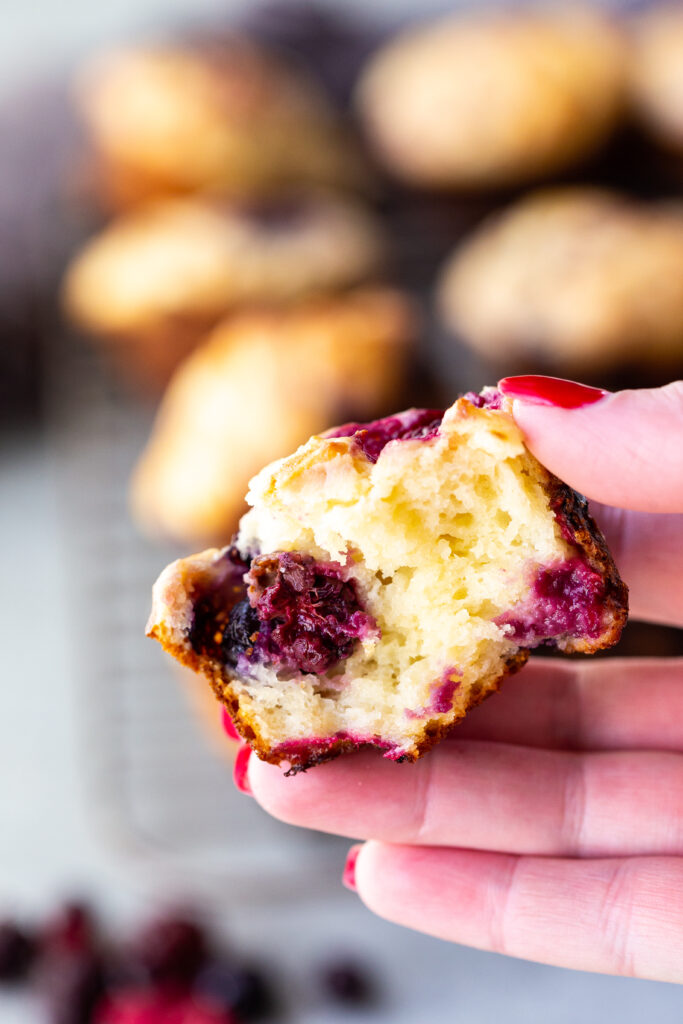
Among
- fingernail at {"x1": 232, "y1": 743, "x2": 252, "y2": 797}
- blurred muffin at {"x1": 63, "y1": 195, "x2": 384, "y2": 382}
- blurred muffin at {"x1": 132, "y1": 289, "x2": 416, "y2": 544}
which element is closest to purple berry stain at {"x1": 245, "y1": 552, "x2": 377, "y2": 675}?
fingernail at {"x1": 232, "y1": 743, "x2": 252, "y2": 797}

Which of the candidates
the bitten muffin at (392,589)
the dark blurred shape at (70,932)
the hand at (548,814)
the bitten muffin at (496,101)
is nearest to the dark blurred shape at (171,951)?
the dark blurred shape at (70,932)

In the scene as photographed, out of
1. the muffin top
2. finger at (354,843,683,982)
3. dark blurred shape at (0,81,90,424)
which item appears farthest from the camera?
dark blurred shape at (0,81,90,424)

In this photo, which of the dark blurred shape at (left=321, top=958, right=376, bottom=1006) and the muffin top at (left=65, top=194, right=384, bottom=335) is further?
the muffin top at (left=65, top=194, right=384, bottom=335)

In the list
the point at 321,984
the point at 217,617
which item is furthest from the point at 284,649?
the point at 321,984

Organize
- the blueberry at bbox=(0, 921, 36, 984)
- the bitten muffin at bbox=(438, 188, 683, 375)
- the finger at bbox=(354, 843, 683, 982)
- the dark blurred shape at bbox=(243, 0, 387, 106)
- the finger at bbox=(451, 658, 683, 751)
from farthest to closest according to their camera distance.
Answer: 1. the dark blurred shape at bbox=(243, 0, 387, 106)
2. the bitten muffin at bbox=(438, 188, 683, 375)
3. the blueberry at bbox=(0, 921, 36, 984)
4. the finger at bbox=(451, 658, 683, 751)
5. the finger at bbox=(354, 843, 683, 982)

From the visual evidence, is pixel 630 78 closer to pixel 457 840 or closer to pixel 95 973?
pixel 457 840

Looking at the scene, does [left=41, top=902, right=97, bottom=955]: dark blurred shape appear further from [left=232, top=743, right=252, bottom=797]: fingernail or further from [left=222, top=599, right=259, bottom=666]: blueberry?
[left=222, top=599, right=259, bottom=666]: blueberry

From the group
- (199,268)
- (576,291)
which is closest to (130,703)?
(199,268)
